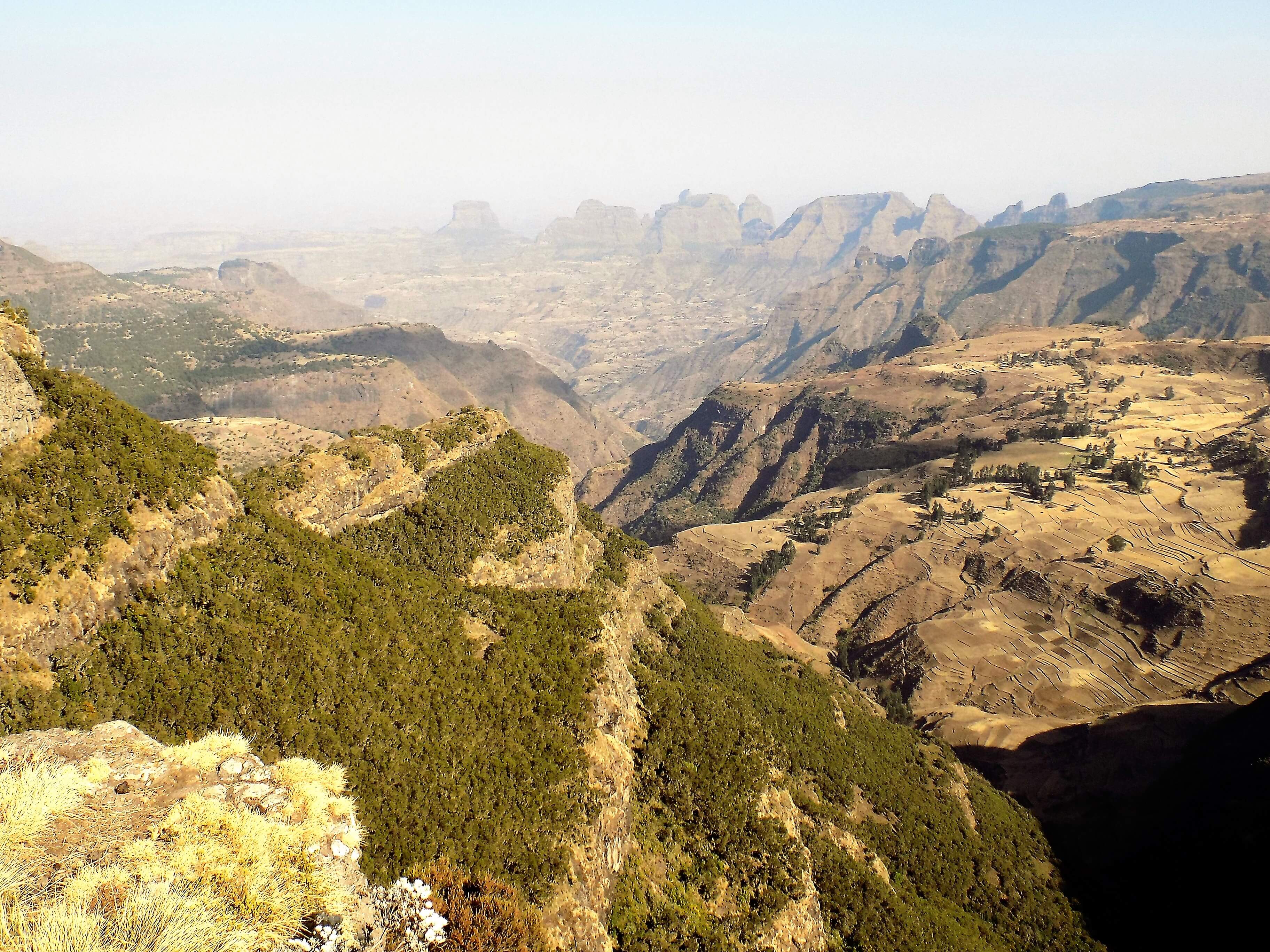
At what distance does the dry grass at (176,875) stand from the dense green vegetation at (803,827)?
1475 cm

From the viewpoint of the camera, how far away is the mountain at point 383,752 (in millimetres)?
15977

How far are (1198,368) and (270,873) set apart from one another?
9228 inches

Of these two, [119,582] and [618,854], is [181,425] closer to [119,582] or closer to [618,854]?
[119,582]

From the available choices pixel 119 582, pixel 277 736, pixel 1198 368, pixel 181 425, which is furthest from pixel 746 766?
pixel 1198 368

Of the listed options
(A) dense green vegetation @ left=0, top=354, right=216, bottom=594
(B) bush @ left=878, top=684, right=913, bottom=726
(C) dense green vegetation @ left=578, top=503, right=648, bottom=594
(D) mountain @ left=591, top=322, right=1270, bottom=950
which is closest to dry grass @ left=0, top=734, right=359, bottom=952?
(A) dense green vegetation @ left=0, top=354, right=216, bottom=594

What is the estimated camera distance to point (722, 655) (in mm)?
62719

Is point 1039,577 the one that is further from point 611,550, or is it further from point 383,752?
point 383,752

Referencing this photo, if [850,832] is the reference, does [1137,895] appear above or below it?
below

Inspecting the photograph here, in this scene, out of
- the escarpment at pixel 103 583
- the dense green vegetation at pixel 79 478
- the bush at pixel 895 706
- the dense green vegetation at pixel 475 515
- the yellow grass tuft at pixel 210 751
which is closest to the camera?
the yellow grass tuft at pixel 210 751

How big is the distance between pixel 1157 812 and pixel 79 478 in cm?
8690

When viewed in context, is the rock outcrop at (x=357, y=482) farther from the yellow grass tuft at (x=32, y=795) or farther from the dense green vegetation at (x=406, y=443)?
the yellow grass tuft at (x=32, y=795)

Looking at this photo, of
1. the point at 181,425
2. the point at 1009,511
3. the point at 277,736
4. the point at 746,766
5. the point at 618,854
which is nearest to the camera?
the point at 277,736

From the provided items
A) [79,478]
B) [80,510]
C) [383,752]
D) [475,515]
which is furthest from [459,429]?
[383,752]

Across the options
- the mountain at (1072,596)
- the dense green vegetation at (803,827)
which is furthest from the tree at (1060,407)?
the dense green vegetation at (803,827)
